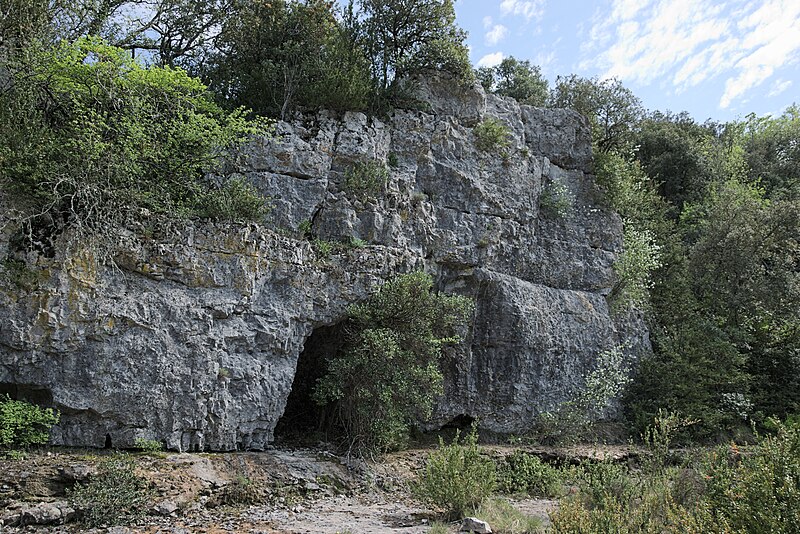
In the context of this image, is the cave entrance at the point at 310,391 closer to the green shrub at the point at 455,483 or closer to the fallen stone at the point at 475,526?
the green shrub at the point at 455,483

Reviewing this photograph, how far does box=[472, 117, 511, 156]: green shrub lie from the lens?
Result: 52.8 feet

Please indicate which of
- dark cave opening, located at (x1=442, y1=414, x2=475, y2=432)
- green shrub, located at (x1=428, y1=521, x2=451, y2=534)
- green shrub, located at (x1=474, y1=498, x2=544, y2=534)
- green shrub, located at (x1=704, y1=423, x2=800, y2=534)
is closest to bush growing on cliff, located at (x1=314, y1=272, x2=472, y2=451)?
dark cave opening, located at (x1=442, y1=414, x2=475, y2=432)

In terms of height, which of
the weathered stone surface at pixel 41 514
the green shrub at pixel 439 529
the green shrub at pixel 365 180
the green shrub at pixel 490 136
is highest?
the green shrub at pixel 490 136

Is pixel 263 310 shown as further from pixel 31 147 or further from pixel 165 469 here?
pixel 31 147

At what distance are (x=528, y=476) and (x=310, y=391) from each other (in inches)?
220

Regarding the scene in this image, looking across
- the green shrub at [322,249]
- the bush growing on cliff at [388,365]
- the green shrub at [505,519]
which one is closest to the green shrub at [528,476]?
the bush growing on cliff at [388,365]

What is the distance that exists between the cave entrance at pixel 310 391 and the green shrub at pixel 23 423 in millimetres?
5039

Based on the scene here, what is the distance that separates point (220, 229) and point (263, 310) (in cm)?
186

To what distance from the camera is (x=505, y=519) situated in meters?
7.99

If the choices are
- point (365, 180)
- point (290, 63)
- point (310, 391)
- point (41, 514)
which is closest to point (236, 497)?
point (41, 514)

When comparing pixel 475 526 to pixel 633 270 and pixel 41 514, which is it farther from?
pixel 633 270

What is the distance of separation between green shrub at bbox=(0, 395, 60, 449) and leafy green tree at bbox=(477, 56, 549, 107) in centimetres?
1955

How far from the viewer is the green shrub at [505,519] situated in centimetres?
759

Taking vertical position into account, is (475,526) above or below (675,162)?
below
